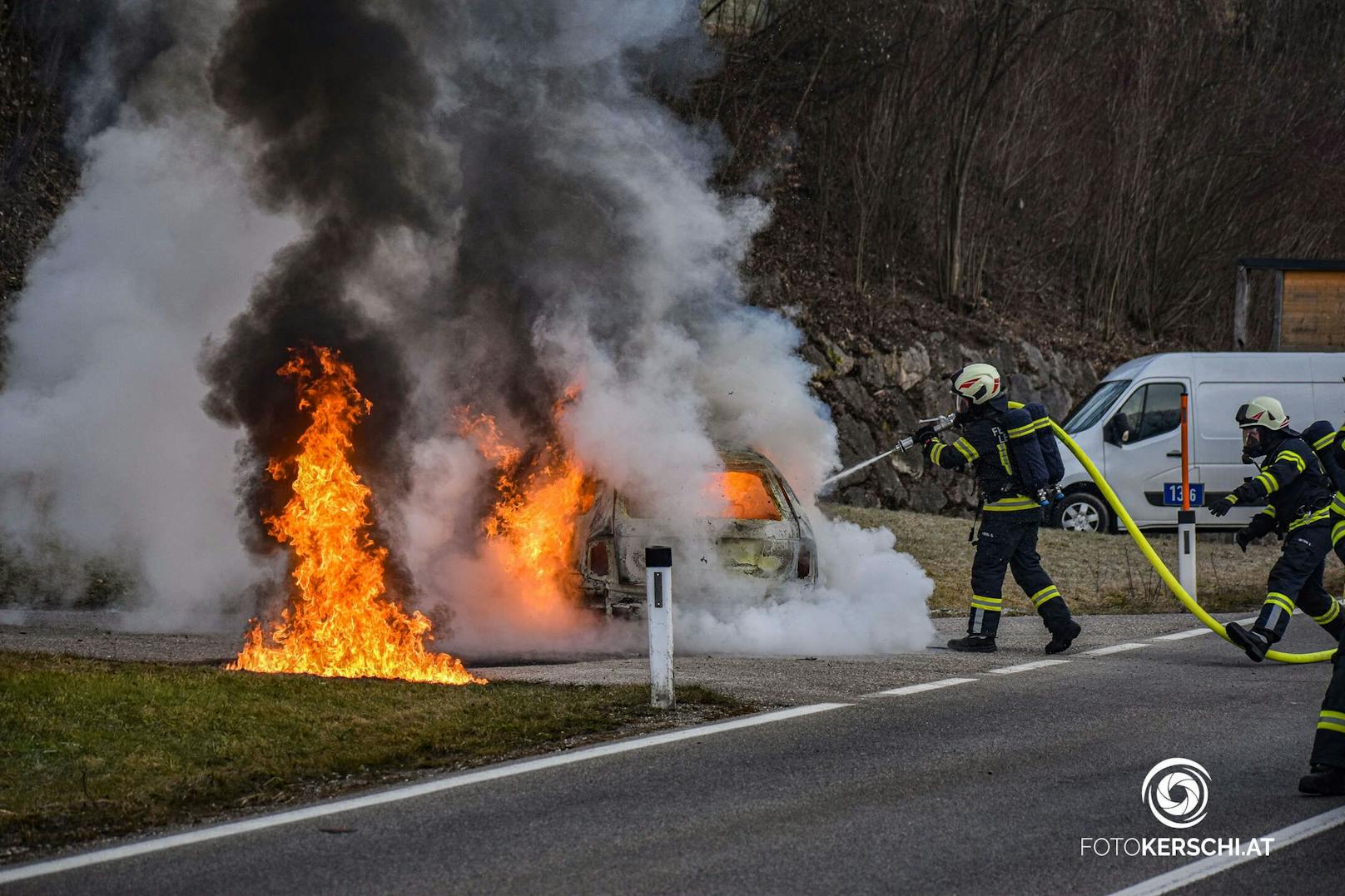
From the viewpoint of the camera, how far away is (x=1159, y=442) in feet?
66.4

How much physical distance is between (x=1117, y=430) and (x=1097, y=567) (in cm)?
359

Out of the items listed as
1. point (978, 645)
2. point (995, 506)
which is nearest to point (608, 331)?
point (995, 506)

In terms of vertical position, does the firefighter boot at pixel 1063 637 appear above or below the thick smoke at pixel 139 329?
below

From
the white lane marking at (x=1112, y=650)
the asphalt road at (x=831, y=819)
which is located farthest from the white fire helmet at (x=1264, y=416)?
the asphalt road at (x=831, y=819)

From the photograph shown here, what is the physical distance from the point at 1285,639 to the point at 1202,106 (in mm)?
22883

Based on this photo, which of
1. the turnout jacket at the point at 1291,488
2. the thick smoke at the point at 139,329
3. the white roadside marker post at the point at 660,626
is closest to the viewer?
the white roadside marker post at the point at 660,626

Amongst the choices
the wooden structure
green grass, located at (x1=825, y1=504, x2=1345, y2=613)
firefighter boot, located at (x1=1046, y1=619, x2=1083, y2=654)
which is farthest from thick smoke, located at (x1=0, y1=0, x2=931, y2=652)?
the wooden structure

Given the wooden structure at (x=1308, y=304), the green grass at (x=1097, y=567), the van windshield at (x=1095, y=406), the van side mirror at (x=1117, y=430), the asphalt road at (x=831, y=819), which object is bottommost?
the asphalt road at (x=831, y=819)

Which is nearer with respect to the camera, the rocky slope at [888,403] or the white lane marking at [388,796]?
the white lane marking at [388,796]

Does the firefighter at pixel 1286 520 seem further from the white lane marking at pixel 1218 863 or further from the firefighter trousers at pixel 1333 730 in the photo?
the white lane marking at pixel 1218 863

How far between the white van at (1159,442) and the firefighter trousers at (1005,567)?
9366 millimetres

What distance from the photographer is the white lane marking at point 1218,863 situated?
5102 millimetres

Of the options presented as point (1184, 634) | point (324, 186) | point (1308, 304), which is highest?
point (1308, 304)

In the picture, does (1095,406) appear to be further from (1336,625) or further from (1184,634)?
(1336,625)
